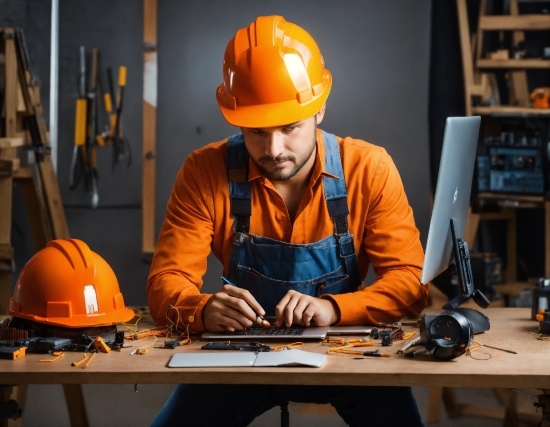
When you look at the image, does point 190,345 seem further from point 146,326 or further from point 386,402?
point 386,402

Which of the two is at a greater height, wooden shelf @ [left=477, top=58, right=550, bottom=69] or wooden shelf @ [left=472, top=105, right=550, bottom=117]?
wooden shelf @ [left=477, top=58, right=550, bottom=69]

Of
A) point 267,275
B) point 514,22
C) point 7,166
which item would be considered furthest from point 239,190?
point 514,22

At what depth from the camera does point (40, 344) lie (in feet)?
7.13

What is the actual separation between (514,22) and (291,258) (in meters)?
3.14

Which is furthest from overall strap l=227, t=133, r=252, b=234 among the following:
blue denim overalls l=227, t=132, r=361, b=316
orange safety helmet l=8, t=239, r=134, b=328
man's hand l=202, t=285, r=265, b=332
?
orange safety helmet l=8, t=239, r=134, b=328

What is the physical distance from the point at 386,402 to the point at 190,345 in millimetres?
548

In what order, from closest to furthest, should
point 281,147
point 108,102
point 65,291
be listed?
point 65,291 → point 281,147 → point 108,102

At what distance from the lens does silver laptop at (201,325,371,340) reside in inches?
89.0

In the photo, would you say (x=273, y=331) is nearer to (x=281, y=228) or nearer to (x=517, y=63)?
(x=281, y=228)

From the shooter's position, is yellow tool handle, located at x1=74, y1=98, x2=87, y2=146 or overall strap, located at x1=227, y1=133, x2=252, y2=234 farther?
yellow tool handle, located at x1=74, y1=98, x2=87, y2=146

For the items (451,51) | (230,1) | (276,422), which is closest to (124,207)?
(230,1)

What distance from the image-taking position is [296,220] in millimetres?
2676

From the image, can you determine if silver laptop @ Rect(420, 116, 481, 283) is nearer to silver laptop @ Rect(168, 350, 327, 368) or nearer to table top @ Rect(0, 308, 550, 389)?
table top @ Rect(0, 308, 550, 389)

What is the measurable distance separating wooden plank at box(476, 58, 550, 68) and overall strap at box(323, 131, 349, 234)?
2.74 metres
